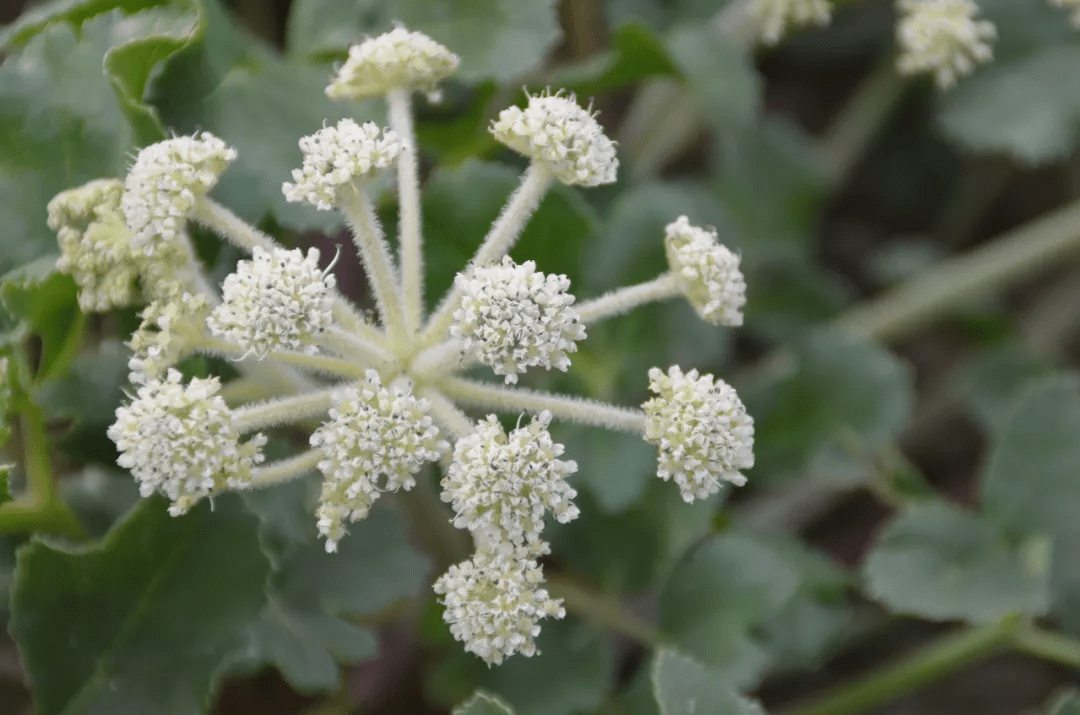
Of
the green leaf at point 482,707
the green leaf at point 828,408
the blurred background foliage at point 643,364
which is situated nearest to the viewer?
the green leaf at point 482,707

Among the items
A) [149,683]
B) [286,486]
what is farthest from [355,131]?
[149,683]

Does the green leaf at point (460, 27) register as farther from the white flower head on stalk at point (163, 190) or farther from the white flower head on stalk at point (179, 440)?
the white flower head on stalk at point (179, 440)

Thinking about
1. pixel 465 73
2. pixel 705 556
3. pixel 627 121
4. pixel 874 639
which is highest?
pixel 465 73

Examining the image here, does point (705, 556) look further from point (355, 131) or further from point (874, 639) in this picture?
point (355, 131)

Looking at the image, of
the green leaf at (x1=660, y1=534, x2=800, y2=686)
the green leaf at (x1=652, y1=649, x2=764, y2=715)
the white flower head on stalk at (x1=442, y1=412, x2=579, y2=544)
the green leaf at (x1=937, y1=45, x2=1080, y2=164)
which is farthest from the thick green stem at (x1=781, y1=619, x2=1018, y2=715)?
the white flower head on stalk at (x1=442, y1=412, x2=579, y2=544)

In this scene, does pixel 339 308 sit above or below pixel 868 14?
below

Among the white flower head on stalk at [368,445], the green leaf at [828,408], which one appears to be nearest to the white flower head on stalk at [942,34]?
the green leaf at [828,408]

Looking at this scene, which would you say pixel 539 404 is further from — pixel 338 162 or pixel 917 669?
pixel 917 669
